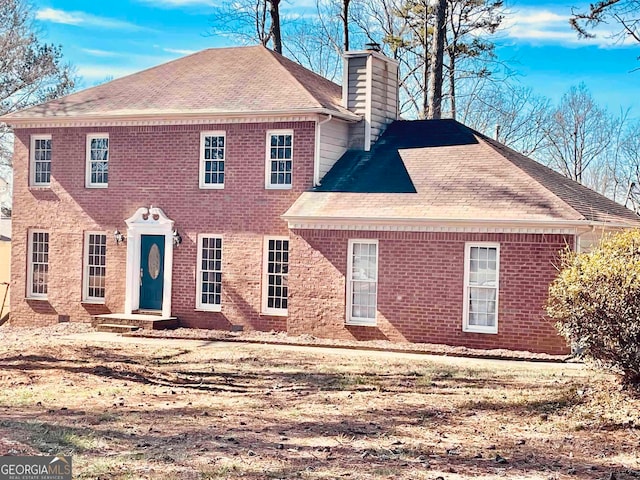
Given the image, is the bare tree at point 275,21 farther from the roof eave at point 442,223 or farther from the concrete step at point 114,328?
the concrete step at point 114,328

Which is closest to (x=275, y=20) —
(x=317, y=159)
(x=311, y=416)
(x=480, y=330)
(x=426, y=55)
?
(x=426, y=55)

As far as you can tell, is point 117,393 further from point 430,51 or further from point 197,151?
point 430,51

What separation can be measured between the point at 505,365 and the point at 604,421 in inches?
214

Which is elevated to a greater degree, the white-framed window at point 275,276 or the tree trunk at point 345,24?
the tree trunk at point 345,24

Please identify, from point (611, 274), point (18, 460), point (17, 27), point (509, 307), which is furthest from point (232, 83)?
point (17, 27)

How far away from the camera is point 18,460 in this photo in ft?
28.6

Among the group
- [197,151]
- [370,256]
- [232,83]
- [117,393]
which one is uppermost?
[232,83]

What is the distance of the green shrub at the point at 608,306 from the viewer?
12.0 meters

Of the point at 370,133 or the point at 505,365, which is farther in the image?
the point at 370,133

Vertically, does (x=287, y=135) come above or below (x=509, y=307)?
above

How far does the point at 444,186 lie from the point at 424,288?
8.19 feet

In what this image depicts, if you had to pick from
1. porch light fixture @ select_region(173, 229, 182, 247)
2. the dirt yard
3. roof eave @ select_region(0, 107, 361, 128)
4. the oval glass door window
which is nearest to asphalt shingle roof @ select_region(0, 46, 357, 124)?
roof eave @ select_region(0, 107, 361, 128)

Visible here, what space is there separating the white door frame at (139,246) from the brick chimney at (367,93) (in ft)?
17.8

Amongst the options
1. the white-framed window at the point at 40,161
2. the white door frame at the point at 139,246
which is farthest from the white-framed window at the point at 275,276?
the white-framed window at the point at 40,161
